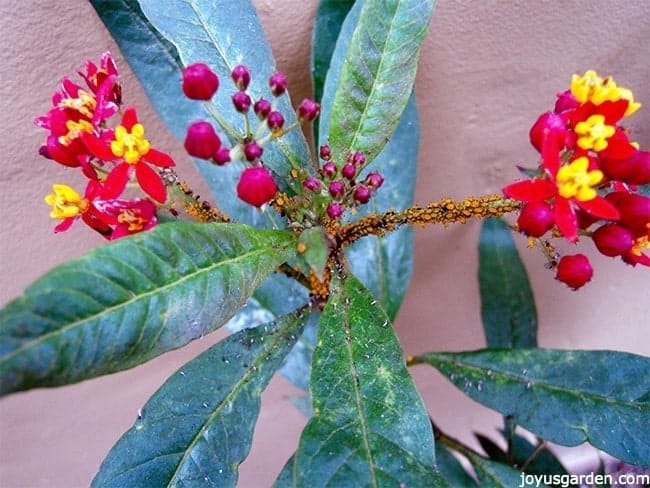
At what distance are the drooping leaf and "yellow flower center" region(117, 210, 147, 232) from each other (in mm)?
173

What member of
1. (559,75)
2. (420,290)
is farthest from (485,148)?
(420,290)

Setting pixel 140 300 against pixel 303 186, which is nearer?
pixel 140 300

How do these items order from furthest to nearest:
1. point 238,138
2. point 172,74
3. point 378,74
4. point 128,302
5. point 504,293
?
point 504,293
point 172,74
point 378,74
point 238,138
point 128,302

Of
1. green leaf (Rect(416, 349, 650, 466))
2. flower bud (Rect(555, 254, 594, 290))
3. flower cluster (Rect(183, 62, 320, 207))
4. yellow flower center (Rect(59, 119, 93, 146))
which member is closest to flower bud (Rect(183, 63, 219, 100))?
flower cluster (Rect(183, 62, 320, 207))

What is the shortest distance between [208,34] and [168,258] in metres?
0.32

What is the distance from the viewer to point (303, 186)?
71cm

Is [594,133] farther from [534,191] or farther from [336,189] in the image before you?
[336,189]

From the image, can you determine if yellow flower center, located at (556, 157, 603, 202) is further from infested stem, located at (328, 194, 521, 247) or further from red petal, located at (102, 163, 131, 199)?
red petal, located at (102, 163, 131, 199)

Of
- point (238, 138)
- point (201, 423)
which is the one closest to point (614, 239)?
point (238, 138)

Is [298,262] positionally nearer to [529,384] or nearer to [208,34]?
[208,34]

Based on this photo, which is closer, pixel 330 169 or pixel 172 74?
pixel 330 169

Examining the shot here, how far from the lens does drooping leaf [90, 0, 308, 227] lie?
0.75 metres

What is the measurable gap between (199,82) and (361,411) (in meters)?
0.36

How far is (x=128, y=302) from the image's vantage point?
1.71 ft
